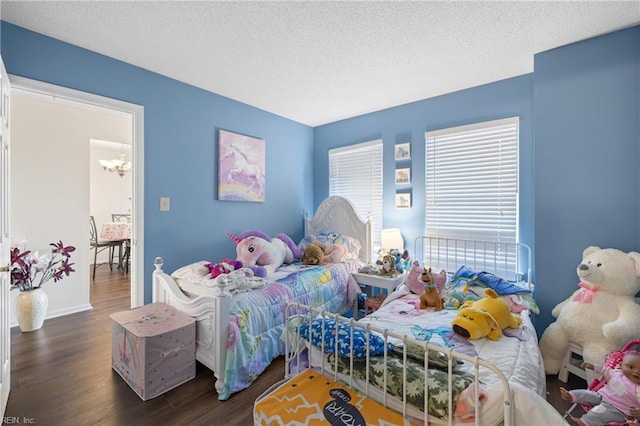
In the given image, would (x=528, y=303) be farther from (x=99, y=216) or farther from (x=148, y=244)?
(x=99, y=216)

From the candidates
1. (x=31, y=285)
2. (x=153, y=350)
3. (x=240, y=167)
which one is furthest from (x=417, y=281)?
(x=31, y=285)

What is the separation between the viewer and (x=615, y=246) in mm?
1965

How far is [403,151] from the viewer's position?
10.9 ft

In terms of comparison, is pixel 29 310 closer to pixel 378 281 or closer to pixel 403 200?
pixel 378 281

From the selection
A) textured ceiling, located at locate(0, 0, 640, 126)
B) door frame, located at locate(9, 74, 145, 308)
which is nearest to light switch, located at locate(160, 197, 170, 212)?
door frame, located at locate(9, 74, 145, 308)

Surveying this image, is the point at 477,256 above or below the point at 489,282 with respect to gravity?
above

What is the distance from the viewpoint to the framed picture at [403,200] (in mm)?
3289

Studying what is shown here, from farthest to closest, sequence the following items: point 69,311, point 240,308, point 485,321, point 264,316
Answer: point 69,311 → point 264,316 → point 240,308 → point 485,321

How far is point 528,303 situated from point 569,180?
0.98 metres

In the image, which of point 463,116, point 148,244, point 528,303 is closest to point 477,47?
A: point 463,116

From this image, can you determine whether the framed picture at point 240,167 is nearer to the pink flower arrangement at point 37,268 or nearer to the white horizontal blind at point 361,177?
the white horizontal blind at point 361,177

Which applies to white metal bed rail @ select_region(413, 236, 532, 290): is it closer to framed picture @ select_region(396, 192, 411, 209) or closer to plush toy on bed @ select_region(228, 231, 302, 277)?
framed picture @ select_region(396, 192, 411, 209)

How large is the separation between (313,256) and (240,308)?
1.16 m

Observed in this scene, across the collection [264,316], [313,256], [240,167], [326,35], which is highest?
[326,35]
